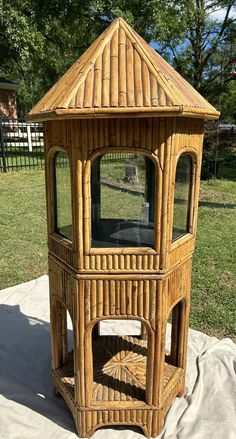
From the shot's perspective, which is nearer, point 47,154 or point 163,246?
point 163,246

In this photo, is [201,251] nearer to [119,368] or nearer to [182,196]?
[119,368]

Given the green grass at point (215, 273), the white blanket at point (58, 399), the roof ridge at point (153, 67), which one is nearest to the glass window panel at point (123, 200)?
the roof ridge at point (153, 67)

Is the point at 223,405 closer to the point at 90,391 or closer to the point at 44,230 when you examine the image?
the point at 90,391

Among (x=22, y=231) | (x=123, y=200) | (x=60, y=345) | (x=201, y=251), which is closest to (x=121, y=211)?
(x=123, y=200)

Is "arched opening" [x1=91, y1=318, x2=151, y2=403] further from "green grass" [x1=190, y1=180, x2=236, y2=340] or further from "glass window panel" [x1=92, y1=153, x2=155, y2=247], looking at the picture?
"green grass" [x1=190, y1=180, x2=236, y2=340]

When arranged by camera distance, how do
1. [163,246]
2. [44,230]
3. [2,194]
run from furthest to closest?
[2,194]
[44,230]
[163,246]

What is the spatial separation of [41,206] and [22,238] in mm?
2872

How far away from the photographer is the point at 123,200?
309 centimetres

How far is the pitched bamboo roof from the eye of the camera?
208 cm

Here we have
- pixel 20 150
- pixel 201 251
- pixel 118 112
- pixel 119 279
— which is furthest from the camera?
pixel 20 150

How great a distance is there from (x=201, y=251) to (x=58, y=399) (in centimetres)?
459

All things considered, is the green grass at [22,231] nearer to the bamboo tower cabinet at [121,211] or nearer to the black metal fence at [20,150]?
the black metal fence at [20,150]

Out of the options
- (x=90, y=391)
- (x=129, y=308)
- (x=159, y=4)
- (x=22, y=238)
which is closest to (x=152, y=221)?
(x=129, y=308)

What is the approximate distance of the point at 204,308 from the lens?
5.09m
